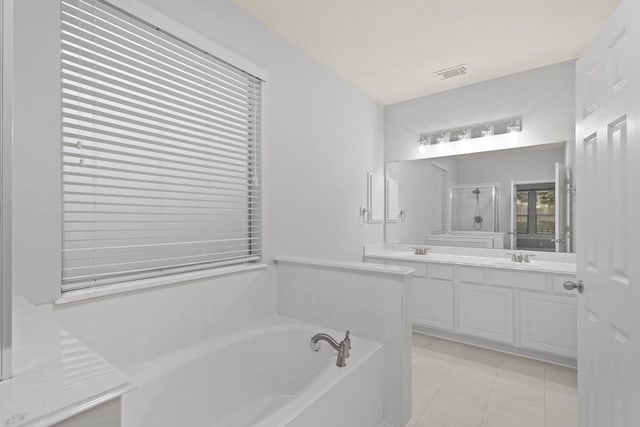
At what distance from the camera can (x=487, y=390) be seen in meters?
2.23

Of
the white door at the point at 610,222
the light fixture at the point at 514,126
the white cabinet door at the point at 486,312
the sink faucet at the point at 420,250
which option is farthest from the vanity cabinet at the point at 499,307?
the light fixture at the point at 514,126

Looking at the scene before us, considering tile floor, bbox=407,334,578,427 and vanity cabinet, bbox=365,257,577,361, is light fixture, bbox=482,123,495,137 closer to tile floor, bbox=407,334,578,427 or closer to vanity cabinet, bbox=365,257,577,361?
vanity cabinet, bbox=365,257,577,361

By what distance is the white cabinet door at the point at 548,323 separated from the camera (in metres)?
2.49

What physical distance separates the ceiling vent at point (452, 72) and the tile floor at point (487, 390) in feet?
8.52

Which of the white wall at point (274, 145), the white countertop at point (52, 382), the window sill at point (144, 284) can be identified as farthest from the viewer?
the window sill at point (144, 284)

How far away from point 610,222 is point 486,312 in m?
1.93

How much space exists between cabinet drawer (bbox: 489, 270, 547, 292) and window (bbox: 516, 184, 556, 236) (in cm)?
58

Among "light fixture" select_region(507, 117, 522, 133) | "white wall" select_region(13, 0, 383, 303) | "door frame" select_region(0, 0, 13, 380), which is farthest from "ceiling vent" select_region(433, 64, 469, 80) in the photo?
"door frame" select_region(0, 0, 13, 380)

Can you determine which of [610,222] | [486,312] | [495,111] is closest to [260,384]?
[610,222]

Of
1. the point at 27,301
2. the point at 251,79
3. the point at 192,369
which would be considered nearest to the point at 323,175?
the point at 251,79

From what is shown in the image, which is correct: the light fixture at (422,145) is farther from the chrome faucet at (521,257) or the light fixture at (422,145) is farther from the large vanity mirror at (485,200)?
the chrome faucet at (521,257)

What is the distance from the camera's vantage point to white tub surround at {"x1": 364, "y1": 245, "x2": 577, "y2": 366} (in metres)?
2.56

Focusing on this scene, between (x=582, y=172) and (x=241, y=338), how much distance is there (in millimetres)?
1961

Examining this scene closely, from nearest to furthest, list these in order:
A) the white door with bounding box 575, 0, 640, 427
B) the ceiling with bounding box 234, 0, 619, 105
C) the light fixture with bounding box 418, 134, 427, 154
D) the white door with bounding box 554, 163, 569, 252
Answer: the white door with bounding box 575, 0, 640, 427
the ceiling with bounding box 234, 0, 619, 105
the white door with bounding box 554, 163, 569, 252
the light fixture with bounding box 418, 134, 427, 154
